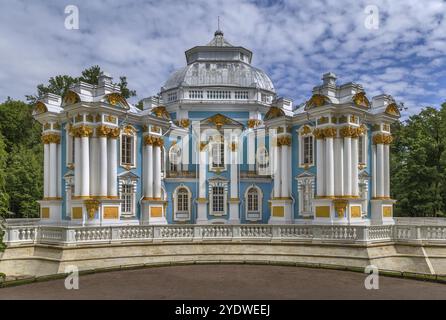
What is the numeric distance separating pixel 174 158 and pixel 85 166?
29.5 ft

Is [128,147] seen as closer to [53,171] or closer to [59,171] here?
[59,171]

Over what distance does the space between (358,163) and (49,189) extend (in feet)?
55.5

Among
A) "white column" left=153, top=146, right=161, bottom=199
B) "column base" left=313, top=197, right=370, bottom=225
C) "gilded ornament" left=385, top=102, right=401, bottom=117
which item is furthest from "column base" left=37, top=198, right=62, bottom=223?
"gilded ornament" left=385, top=102, right=401, bottom=117

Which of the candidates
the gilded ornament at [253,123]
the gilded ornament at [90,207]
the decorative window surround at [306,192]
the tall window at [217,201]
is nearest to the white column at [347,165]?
the decorative window surround at [306,192]

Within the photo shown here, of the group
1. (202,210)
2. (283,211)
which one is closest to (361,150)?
(283,211)

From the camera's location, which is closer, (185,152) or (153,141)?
(153,141)

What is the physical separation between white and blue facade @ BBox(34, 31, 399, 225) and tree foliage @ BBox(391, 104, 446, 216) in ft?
24.2

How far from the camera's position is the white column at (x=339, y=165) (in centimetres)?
2121

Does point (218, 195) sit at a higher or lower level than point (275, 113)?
lower

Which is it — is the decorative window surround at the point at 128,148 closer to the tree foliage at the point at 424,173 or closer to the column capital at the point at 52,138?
the column capital at the point at 52,138

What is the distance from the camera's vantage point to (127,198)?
918 inches

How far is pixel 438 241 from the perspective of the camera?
17.0 metres

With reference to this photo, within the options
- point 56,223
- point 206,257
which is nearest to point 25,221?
point 56,223

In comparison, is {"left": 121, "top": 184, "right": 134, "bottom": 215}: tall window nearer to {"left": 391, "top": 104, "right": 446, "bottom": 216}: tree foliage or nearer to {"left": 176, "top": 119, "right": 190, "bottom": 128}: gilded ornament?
{"left": 176, "top": 119, "right": 190, "bottom": 128}: gilded ornament
